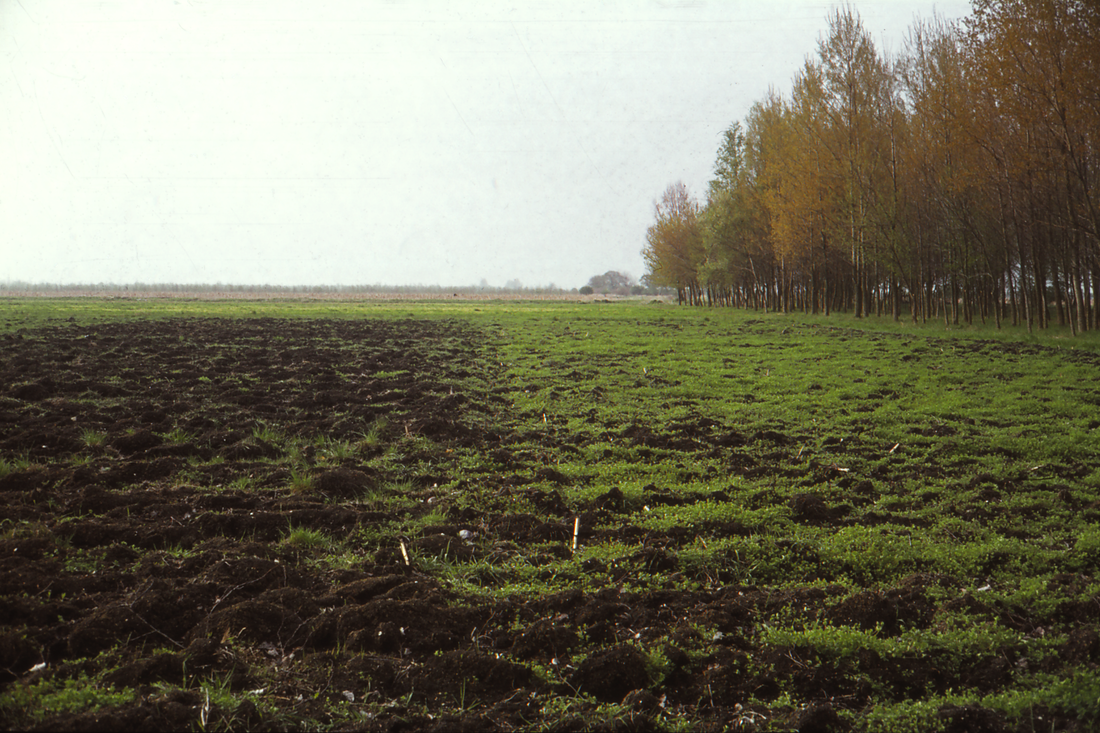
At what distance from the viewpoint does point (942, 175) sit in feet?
99.5

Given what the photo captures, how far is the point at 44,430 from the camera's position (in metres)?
9.77

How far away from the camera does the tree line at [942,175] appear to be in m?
23.0

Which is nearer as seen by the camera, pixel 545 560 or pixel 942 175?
pixel 545 560

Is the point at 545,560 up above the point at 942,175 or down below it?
below

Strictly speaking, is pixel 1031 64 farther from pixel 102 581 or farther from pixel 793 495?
pixel 102 581

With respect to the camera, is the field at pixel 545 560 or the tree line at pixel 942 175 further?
the tree line at pixel 942 175

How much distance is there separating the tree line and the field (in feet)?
49.5

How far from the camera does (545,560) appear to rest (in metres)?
6.46

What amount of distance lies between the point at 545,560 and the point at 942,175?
32.1 metres

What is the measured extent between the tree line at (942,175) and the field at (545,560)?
15079 mm

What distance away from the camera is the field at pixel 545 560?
4.13 metres

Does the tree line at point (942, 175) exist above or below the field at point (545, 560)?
above

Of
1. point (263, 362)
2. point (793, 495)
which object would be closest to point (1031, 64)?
point (793, 495)

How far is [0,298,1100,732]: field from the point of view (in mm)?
4133
